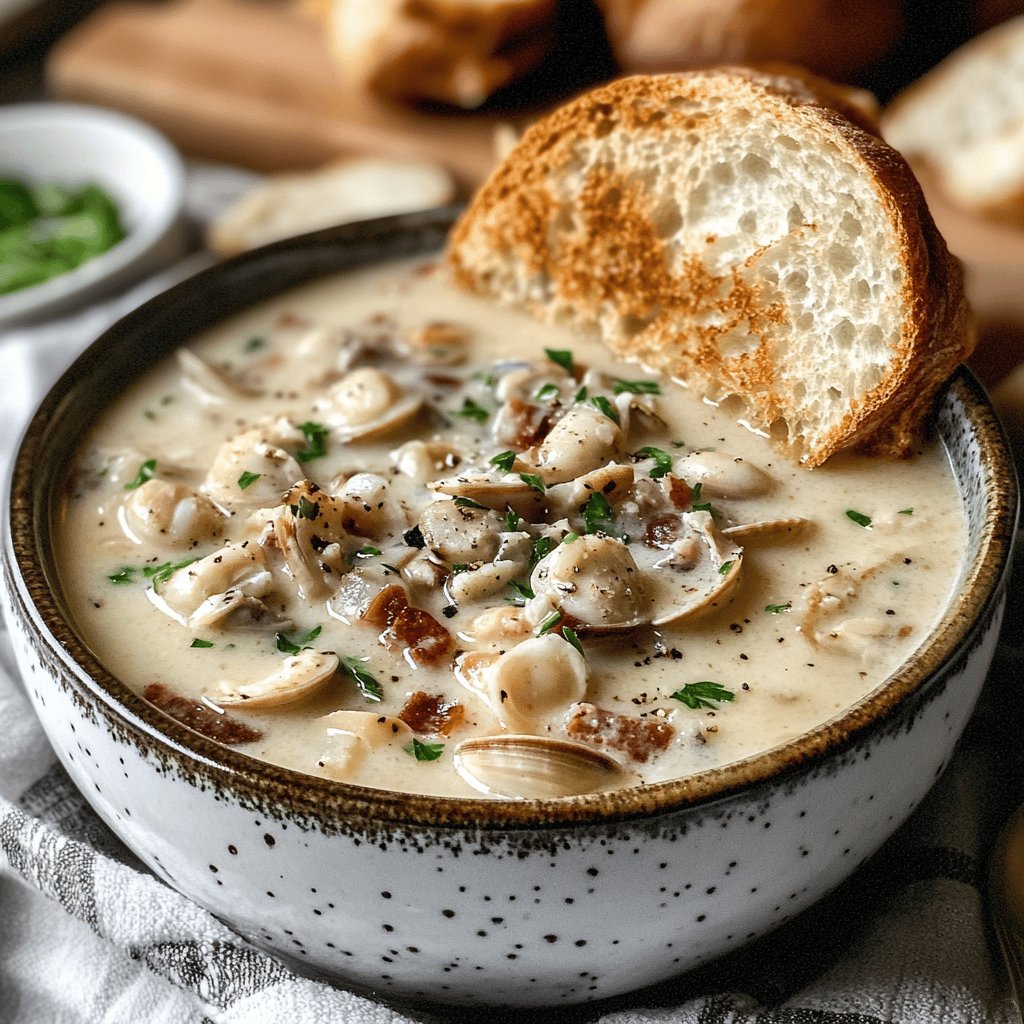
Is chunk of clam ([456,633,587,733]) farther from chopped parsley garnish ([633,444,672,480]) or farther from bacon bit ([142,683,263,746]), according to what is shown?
chopped parsley garnish ([633,444,672,480])

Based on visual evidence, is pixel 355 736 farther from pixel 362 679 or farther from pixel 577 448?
pixel 577 448

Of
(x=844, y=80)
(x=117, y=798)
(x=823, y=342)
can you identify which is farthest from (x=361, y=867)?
(x=844, y=80)

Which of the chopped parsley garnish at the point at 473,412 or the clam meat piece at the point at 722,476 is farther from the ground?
the clam meat piece at the point at 722,476

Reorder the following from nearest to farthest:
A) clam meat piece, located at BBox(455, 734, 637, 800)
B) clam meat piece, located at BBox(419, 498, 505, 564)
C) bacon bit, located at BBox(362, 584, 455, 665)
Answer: clam meat piece, located at BBox(455, 734, 637, 800), bacon bit, located at BBox(362, 584, 455, 665), clam meat piece, located at BBox(419, 498, 505, 564)

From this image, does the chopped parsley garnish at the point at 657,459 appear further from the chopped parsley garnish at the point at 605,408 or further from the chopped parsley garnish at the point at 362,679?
the chopped parsley garnish at the point at 362,679

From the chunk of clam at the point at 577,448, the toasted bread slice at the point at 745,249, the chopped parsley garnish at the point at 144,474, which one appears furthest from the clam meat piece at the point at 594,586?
the chopped parsley garnish at the point at 144,474

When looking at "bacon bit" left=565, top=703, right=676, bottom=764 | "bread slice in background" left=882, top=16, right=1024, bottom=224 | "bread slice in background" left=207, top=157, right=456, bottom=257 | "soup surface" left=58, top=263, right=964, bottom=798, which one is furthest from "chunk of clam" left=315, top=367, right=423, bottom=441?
"bread slice in background" left=882, top=16, right=1024, bottom=224
